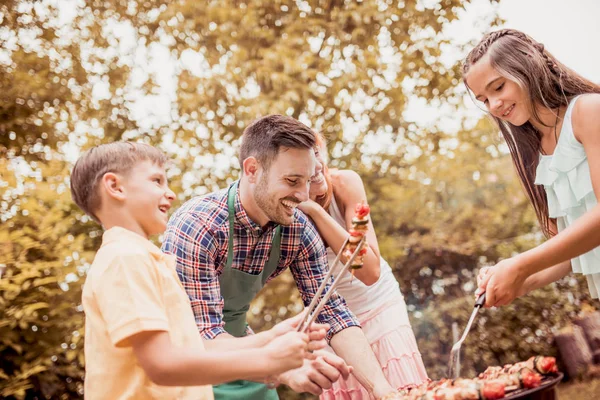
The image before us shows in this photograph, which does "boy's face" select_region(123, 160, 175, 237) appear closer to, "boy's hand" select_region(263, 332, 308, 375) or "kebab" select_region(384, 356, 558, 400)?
"boy's hand" select_region(263, 332, 308, 375)

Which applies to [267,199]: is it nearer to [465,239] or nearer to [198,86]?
[198,86]

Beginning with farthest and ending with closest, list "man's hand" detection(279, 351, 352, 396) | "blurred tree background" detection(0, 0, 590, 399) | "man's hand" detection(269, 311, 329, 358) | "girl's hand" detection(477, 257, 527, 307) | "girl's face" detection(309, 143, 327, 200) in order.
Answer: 1. "blurred tree background" detection(0, 0, 590, 399)
2. "girl's face" detection(309, 143, 327, 200)
3. "girl's hand" detection(477, 257, 527, 307)
4. "man's hand" detection(279, 351, 352, 396)
5. "man's hand" detection(269, 311, 329, 358)

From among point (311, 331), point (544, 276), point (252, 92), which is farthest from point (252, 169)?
point (252, 92)

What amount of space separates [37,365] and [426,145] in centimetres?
440

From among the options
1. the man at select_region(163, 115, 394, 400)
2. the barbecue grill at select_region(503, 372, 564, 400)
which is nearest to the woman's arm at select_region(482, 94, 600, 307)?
the barbecue grill at select_region(503, 372, 564, 400)

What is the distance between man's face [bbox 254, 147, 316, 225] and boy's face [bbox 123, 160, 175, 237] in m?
0.54

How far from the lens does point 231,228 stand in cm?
231

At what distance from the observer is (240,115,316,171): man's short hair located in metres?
2.24

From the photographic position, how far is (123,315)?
1.45m

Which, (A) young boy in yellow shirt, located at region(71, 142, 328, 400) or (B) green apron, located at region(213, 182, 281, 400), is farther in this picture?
(B) green apron, located at region(213, 182, 281, 400)

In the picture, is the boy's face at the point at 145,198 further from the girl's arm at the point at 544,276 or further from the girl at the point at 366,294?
the girl's arm at the point at 544,276

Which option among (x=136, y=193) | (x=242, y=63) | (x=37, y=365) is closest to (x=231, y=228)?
(x=136, y=193)

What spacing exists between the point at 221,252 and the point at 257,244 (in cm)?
16

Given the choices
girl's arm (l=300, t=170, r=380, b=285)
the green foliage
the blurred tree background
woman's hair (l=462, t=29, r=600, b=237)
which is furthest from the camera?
the blurred tree background
